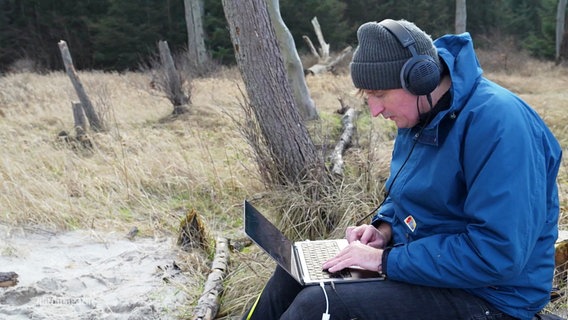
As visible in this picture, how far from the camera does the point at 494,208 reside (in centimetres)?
175

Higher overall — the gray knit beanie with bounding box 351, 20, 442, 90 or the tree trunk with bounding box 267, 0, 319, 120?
the gray knit beanie with bounding box 351, 20, 442, 90

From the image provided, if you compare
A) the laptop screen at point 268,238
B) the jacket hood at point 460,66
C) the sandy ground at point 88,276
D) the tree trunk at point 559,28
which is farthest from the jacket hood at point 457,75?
the tree trunk at point 559,28

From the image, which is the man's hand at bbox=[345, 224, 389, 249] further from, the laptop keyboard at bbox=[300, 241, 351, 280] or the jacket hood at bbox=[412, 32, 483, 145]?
the jacket hood at bbox=[412, 32, 483, 145]

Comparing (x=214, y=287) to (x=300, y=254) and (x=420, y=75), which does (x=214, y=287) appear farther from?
(x=420, y=75)

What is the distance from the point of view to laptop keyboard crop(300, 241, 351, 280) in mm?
2143

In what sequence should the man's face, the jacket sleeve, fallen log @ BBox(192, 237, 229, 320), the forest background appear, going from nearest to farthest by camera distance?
the jacket sleeve, the man's face, fallen log @ BBox(192, 237, 229, 320), the forest background

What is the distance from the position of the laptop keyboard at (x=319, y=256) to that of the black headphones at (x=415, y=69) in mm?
739

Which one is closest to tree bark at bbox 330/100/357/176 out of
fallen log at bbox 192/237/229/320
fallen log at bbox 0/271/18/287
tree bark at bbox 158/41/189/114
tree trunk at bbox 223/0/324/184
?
tree trunk at bbox 223/0/324/184

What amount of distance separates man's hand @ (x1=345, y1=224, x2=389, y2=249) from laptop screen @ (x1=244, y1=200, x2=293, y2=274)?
0.28 metres

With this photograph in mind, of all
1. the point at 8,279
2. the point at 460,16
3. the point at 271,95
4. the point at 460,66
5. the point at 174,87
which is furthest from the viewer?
the point at 460,16

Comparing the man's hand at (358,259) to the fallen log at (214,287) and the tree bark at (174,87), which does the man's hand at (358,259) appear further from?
the tree bark at (174,87)

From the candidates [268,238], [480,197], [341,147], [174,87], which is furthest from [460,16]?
[480,197]

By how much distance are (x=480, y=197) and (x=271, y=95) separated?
2.86 m

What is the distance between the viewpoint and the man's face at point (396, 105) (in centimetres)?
206
